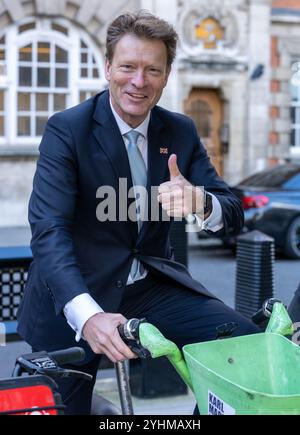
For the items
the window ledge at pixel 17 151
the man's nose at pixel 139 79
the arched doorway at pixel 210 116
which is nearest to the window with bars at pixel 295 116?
the arched doorway at pixel 210 116

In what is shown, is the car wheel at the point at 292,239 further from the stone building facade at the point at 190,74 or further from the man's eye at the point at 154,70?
the man's eye at the point at 154,70

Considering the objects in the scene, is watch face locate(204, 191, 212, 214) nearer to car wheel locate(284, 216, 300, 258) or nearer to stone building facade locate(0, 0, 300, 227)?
car wheel locate(284, 216, 300, 258)

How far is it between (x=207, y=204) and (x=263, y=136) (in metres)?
15.4

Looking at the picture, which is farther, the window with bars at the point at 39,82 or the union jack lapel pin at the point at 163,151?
the window with bars at the point at 39,82

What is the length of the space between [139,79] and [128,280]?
80 centimetres

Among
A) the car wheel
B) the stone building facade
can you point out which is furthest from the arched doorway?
the car wheel

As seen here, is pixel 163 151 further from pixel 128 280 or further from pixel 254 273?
pixel 254 273

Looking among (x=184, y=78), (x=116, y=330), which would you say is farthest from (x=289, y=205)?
(x=116, y=330)

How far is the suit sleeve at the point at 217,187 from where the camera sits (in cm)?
307

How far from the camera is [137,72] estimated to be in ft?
9.41

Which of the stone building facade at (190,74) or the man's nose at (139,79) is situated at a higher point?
the stone building facade at (190,74)

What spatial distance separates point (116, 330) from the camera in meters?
2.30

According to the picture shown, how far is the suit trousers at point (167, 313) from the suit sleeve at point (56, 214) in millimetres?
477
